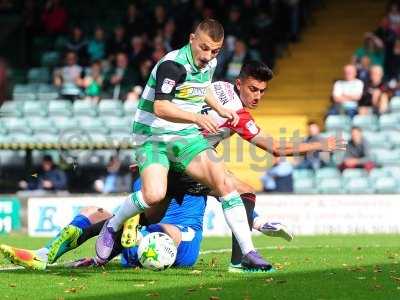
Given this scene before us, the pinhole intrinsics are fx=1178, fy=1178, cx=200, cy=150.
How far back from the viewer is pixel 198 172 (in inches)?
396

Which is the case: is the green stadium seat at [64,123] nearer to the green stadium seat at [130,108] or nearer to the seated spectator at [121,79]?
the green stadium seat at [130,108]

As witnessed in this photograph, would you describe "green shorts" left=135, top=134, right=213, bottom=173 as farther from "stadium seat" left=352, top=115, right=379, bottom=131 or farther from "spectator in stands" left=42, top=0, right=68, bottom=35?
"spectator in stands" left=42, top=0, right=68, bottom=35

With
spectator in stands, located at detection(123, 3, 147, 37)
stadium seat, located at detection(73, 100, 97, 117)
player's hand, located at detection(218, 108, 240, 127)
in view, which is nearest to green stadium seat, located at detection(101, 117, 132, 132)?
stadium seat, located at detection(73, 100, 97, 117)

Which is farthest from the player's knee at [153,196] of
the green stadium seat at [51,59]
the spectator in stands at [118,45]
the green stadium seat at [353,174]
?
the green stadium seat at [51,59]

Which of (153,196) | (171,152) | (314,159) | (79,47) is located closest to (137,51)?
(79,47)

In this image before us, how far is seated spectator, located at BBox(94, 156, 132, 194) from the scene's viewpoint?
19.7m

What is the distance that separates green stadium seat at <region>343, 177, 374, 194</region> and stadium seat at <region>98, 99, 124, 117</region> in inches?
195

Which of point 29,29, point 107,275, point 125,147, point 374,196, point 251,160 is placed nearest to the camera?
point 107,275

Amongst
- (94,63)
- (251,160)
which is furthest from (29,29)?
(251,160)

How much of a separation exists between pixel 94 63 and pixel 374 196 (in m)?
7.93

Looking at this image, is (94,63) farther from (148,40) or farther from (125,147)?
(125,147)

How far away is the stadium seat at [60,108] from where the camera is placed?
2267cm

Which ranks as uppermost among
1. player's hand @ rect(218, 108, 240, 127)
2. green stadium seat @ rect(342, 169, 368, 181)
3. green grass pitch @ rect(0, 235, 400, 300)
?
player's hand @ rect(218, 108, 240, 127)

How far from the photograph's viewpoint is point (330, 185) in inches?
774
